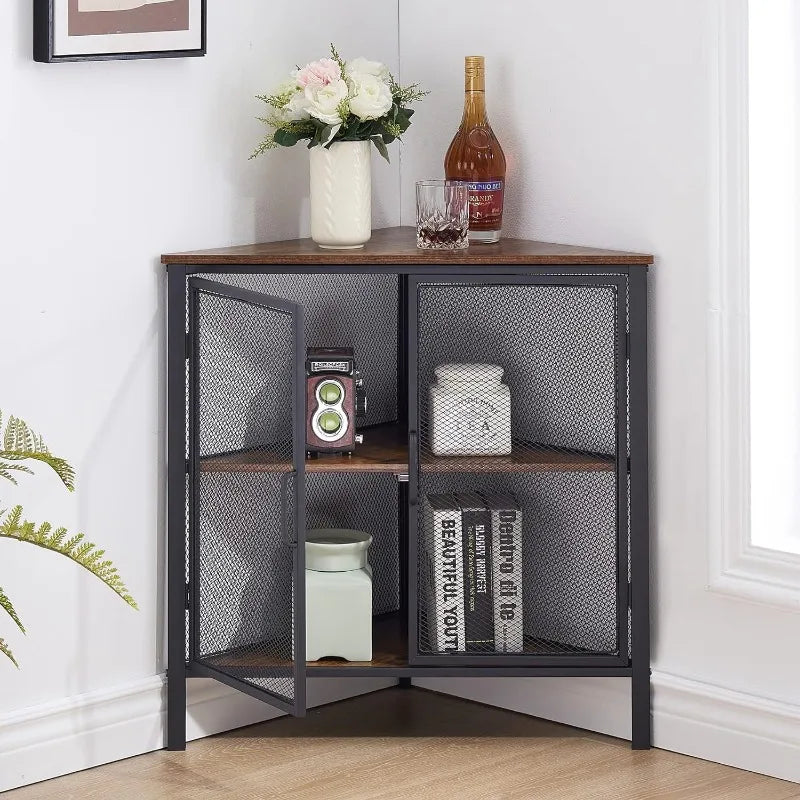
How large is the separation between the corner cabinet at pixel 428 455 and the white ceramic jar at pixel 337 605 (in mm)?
36

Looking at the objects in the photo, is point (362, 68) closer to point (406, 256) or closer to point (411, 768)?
point (406, 256)

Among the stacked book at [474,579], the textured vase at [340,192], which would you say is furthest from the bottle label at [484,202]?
the stacked book at [474,579]

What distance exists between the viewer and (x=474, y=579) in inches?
105

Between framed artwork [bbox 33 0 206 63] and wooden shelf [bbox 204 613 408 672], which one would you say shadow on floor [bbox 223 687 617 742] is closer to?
wooden shelf [bbox 204 613 408 672]

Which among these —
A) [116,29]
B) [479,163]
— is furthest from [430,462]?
[116,29]

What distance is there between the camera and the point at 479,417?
2637mm

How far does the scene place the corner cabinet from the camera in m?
2.56

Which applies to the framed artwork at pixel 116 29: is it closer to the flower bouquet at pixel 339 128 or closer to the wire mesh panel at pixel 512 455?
the flower bouquet at pixel 339 128

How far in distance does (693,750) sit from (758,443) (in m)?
0.61

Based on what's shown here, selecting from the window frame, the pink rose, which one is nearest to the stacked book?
the window frame

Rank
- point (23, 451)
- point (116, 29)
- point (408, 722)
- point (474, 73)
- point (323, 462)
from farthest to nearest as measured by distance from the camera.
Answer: point (408, 722), point (474, 73), point (323, 462), point (116, 29), point (23, 451)

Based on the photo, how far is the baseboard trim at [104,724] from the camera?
8.27ft

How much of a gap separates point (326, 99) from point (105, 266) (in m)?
0.52

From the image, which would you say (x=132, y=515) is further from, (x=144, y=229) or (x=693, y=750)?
(x=693, y=750)
